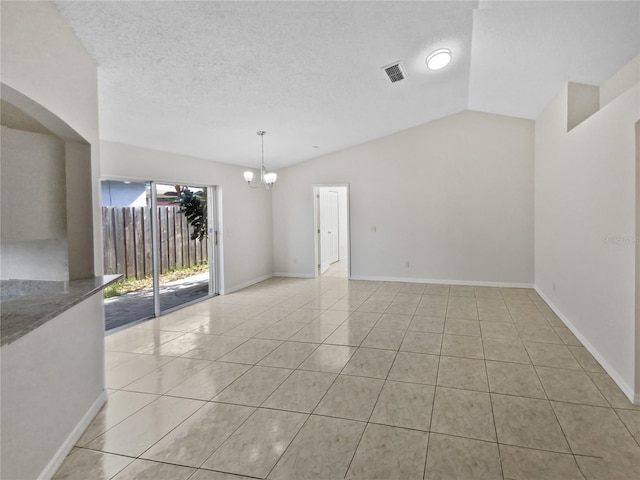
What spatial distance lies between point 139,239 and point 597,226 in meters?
5.78

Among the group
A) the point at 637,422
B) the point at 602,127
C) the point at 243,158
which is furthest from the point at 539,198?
the point at 243,158

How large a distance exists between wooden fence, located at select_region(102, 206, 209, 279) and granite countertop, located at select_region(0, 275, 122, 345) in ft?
Result: 8.25

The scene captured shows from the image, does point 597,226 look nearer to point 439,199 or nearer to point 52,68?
point 439,199

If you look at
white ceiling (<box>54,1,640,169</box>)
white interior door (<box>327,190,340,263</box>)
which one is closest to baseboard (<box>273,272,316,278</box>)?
white interior door (<box>327,190,340,263</box>)

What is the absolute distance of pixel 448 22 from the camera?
10.6 feet

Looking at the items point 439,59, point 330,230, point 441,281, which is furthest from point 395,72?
point 330,230

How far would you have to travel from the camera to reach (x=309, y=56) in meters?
3.33

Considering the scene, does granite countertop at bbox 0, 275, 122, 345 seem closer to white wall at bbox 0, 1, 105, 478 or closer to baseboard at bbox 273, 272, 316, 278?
white wall at bbox 0, 1, 105, 478

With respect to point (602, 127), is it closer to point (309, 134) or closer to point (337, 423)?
point (337, 423)

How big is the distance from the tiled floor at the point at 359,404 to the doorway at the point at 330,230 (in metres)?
3.44

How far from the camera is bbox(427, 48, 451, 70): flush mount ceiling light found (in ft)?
12.3

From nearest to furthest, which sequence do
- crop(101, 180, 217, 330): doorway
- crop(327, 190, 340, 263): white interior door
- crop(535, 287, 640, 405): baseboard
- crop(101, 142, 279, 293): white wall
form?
crop(535, 287, 640, 405): baseboard, crop(101, 142, 279, 293): white wall, crop(101, 180, 217, 330): doorway, crop(327, 190, 340, 263): white interior door

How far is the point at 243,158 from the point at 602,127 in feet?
16.8

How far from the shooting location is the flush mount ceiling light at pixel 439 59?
375cm
